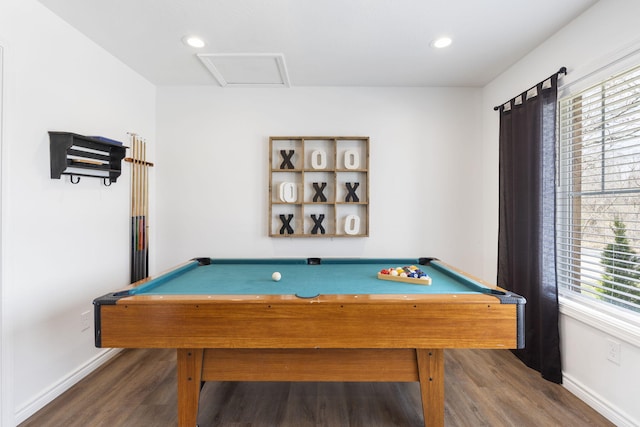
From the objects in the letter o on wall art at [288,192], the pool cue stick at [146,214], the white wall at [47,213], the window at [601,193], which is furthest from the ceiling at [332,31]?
the letter o on wall art at [288,192]

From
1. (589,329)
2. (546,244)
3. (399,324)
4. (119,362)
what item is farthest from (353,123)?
(119,362)

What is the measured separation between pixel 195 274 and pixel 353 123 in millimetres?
2172

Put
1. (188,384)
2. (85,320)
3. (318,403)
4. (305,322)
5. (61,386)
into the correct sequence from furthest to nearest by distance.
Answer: (85,320) < (61,386) < (318,403) < (188,384) < (305,322)

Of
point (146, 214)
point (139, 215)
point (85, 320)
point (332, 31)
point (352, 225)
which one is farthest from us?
point (352, 225)

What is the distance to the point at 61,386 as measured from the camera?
209cm

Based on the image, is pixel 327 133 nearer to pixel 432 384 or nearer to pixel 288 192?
pixel 288 192

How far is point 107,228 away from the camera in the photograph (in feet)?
8.46

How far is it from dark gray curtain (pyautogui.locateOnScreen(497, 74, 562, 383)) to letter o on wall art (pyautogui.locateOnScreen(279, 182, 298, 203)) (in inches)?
78.4

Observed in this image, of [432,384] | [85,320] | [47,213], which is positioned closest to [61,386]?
[85,320]

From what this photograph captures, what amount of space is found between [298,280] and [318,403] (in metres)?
0.80

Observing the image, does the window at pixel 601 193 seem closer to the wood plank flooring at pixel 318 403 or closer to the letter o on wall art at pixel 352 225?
the wood plank flooring at pixel 318 403

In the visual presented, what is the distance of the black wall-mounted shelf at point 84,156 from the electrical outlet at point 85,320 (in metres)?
1.00

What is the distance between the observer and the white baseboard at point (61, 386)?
1831mm

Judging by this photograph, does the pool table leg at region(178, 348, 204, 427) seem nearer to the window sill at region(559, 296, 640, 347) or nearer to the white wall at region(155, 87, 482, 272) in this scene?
the white wall at region(155, 87, 482, 272)
